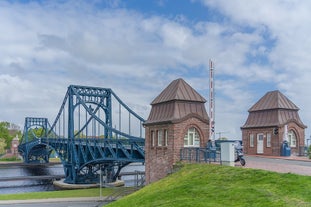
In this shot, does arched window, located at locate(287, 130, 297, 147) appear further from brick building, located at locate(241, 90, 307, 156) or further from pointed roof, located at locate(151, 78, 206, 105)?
pointed roof, located at locate(151, 78, 206, 105)

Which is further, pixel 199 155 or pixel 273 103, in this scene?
pixel 273 103

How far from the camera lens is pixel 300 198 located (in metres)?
11.3

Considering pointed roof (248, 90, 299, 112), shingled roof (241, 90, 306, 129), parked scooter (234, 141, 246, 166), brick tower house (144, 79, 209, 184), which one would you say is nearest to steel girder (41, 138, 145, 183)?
brick tower house (144, 79, 209, 184)

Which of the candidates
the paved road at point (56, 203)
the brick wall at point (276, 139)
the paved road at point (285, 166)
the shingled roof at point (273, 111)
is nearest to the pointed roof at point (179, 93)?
the paved road at point (285, 166)

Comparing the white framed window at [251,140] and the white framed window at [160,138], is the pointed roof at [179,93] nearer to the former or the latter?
the white framed window at [160,138]

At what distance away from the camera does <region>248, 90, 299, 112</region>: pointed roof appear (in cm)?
2927

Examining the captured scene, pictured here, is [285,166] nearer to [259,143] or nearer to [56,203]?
[259,143]

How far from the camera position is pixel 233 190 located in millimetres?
13211

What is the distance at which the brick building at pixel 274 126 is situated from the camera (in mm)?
28828

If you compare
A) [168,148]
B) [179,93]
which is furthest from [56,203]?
[179,93]

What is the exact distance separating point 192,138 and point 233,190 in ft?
33.7

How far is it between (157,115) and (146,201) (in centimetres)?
1037

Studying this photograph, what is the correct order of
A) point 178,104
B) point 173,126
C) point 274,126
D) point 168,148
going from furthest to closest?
1. point 274,126
2. point 178,104
3. point 168,148
4. point 173,126

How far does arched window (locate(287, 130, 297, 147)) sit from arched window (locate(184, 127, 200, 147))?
30.0 ft
